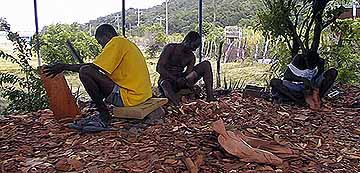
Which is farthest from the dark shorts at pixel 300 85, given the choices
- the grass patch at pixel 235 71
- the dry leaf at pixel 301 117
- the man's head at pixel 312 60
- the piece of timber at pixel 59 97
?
the piece of timber at pixel 59 97

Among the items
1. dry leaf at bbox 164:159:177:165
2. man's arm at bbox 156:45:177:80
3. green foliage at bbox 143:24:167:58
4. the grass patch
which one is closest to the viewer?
dry leaf at bbox 164:159:177:165

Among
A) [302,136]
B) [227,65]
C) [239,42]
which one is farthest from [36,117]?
[239,42]

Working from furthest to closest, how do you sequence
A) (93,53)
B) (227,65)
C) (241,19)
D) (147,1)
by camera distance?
(241,19)
(227,65)
(147,1)
(93,53)

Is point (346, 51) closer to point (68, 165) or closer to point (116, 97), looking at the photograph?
point (116, 97)

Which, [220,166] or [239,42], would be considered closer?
[220,166]

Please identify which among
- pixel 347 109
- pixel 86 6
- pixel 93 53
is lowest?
pixel 347 109

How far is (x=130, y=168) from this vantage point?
9.50ft

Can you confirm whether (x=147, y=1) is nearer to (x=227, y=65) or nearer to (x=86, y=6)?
(x=86, y=6)

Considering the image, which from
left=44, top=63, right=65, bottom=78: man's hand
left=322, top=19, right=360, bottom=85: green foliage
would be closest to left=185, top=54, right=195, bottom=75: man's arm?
left=44, top=63, right=65, bottom=78: man's hand

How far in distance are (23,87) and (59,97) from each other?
1481mm

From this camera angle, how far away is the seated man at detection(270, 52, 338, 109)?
17.1 ft

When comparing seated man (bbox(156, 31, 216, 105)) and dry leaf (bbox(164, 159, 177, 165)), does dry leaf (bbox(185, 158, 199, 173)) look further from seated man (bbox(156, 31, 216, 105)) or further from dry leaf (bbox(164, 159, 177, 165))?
seated man (bbox(156, 31, 216, 105))

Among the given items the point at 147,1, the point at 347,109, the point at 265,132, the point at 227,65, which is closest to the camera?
the point at 265,132

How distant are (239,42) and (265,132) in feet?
17.6
